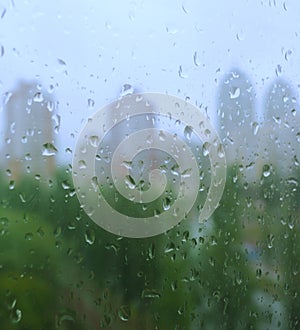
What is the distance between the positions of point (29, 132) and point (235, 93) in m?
0.40

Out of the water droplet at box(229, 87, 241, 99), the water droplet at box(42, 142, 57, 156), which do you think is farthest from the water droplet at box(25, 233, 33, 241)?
the water droplet at box(229, 87, 241, 99)

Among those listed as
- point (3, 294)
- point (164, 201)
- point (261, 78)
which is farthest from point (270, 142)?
point (3, 294)

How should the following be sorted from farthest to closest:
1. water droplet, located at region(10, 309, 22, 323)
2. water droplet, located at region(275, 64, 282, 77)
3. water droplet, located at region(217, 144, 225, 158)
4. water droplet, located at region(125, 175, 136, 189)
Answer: water droplet, located at region(275, 64, 282, 77)
water droplet, located at region(217, 144, 225, 158)
water droplet, located at region(125, 175, 136, 189)
water droplet, located at region(10, 309, 22, 323)

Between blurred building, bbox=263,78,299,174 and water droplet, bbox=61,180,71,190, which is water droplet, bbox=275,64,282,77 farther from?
water droplet, bbox=61,180,71,190

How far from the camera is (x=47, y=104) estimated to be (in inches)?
24.9

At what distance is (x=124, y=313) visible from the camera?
0.68 meters

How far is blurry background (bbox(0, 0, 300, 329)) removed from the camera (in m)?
0.60

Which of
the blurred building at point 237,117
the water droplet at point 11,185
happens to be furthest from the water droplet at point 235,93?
the water droplet at point 11,185

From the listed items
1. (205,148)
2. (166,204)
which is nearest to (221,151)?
(205,148)

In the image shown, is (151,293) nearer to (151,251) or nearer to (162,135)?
(151,251)

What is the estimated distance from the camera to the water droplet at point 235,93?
84cm

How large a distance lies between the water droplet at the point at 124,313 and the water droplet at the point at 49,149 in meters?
0.25

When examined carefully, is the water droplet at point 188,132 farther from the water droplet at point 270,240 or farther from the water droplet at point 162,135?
the water droplet at point 270,240

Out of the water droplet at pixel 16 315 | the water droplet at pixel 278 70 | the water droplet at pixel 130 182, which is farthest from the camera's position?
the water droplet at pixel 278 70
